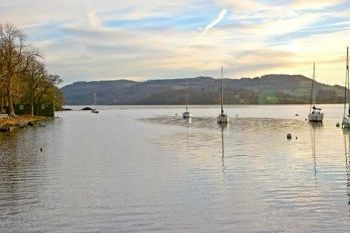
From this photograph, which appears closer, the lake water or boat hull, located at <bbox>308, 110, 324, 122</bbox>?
the lake water

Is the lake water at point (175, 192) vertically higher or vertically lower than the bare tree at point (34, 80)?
lower

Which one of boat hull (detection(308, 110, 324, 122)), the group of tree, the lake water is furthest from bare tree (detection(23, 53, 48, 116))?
the lake water

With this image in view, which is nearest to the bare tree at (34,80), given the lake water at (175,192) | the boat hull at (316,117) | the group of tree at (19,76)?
the group of tree at (19,76)

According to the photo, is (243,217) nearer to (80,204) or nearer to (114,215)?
(114,215)

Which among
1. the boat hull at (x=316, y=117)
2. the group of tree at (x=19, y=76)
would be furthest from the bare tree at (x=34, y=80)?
the boat hull at (x=316, y=117)

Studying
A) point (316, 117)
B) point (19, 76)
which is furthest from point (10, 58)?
point (316, 117)

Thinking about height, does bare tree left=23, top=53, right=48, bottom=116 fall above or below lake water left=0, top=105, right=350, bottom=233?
above

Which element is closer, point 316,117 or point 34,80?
point 316,117

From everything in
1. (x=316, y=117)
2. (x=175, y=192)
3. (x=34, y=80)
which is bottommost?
(x=175, y=192)

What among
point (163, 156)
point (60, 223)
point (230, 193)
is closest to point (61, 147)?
point (163, 156)

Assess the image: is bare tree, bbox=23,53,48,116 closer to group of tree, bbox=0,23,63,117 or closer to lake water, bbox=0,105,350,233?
group of tree, bbox=0,23,63,117

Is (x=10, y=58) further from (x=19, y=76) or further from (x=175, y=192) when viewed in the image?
(x=175, y=192)

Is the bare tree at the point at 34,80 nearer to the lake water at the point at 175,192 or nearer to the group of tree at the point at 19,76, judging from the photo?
the group of tree at the point at 19,76

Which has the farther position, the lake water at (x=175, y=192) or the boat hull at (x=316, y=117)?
the boat hull at (x=316, y=117)
